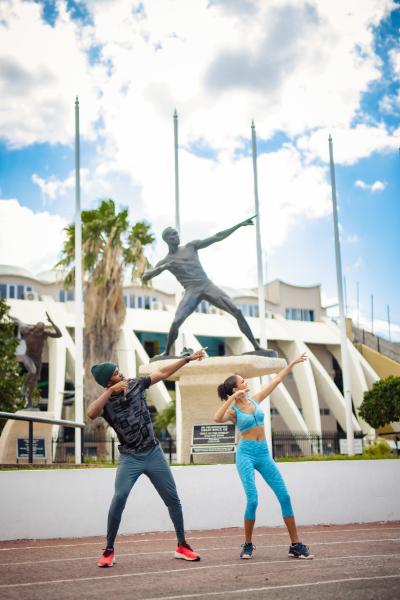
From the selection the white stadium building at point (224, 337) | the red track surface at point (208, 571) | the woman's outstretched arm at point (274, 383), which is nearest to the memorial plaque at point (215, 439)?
the red track surface at point (208, 571)

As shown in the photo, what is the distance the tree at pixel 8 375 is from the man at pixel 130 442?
17.0 metres

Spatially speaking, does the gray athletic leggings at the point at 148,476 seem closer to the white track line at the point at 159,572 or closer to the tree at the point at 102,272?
the white track line at the point at 159,572

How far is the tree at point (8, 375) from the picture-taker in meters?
22.1

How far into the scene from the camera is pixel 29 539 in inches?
324

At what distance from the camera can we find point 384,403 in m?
31.1

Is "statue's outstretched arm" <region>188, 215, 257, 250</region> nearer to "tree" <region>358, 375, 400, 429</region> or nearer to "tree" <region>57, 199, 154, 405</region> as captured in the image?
"tree" <region>57, 199, 154, 405</region>

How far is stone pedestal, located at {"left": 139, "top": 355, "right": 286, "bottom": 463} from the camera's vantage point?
40.7 feet

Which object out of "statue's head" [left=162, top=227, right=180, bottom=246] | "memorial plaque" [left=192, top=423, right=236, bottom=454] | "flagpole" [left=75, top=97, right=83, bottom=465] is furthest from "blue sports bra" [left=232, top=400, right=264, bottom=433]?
"flagpole" [left=75, top=97, right=83, bottom=465]

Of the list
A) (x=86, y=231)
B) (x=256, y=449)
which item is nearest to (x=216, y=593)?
(x=256, y=449)

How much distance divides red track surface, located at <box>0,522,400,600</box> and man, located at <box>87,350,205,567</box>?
0.42 metres

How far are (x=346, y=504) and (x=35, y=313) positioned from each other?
28847 mm

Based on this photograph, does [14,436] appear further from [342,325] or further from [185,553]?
[185,553]

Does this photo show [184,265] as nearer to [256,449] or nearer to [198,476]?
[198,476]

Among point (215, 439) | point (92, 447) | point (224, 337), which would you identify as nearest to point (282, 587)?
point (215, 439)
